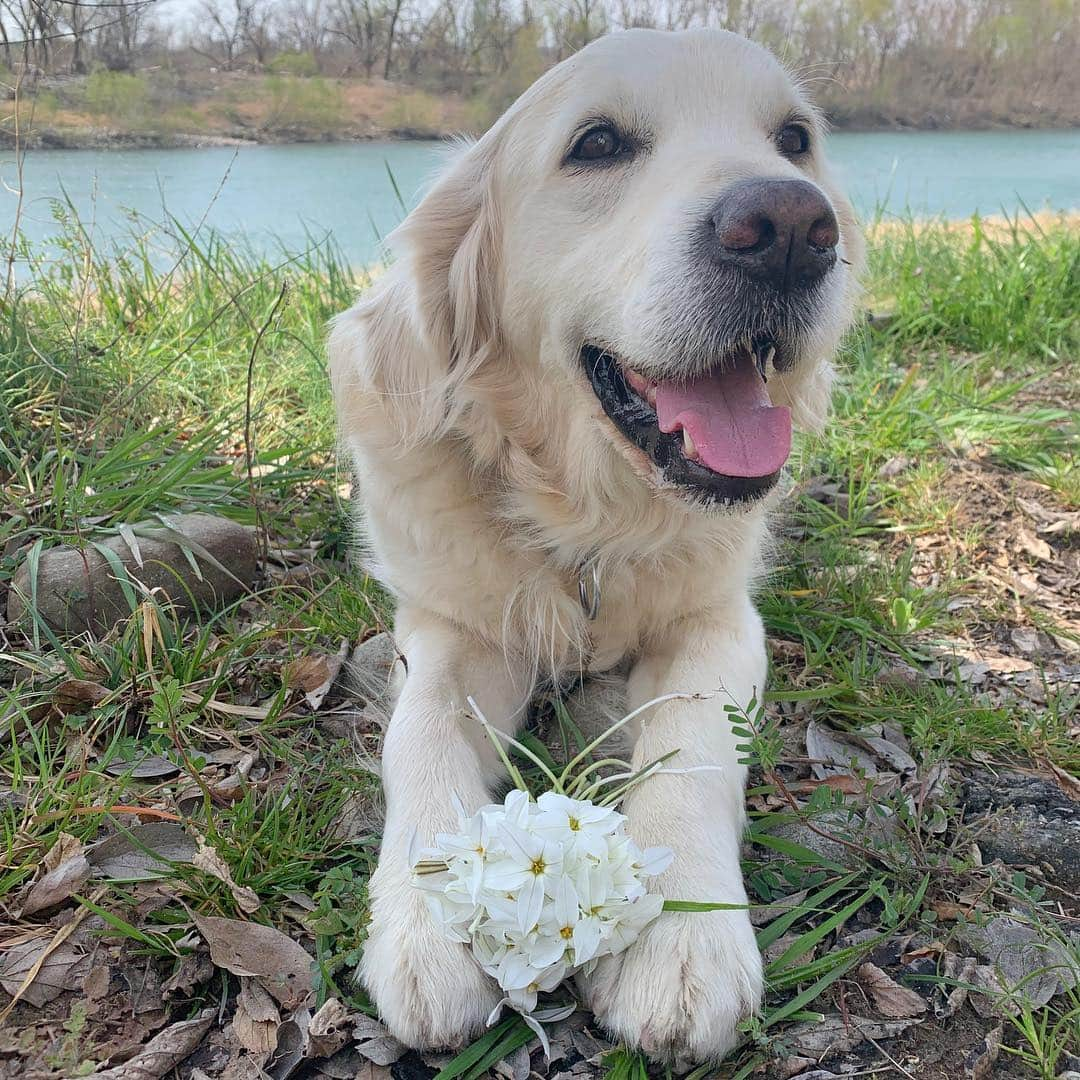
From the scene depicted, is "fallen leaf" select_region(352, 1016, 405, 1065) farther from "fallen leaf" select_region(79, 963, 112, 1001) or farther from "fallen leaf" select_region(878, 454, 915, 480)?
"fallen leaf" select_region(878, 454, 915, 480)

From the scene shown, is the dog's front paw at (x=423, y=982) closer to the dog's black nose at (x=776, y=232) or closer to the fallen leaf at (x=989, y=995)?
the fallen leaf at (x=989, y=995)

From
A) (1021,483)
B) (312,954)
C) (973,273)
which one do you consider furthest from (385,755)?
(973,273)

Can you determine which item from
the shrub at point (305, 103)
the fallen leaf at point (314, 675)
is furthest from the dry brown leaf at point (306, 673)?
the shrub at point (305, 103)

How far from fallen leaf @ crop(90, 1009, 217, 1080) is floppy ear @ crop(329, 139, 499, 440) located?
4.20 feet

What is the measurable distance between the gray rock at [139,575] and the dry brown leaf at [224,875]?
0.77 m

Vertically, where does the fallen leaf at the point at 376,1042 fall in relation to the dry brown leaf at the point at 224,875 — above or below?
below

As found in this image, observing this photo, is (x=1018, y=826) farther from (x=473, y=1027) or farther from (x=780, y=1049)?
(x=473, y=1027)

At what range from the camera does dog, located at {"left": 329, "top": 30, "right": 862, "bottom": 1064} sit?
1697mm

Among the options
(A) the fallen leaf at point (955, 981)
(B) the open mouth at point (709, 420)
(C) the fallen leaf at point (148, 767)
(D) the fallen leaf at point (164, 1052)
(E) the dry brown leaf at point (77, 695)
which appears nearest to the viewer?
(D) the fallen leaf at point (164, 1052)

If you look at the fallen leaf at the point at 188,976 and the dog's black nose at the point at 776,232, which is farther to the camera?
the dog's black nose at the point at 776,232

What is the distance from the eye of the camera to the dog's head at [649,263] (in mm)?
1763

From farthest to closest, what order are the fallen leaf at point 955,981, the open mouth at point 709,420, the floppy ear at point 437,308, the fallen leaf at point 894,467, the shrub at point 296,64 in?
1. the shrub at point 296,64
2. the fallen leaf at point 894,467
3. the floppy ear at point 437,308
4. the open mouth at point 709,420
5. the fallen leaf at point 955,981

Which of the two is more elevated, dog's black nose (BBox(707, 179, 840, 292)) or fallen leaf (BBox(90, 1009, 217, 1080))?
dog's black nose (BBox(707, 179, 840, 292))

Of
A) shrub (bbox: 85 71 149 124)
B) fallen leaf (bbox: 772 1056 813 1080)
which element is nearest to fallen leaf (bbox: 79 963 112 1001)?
fallen leaf (bbox: 772 1056 813 1080)
